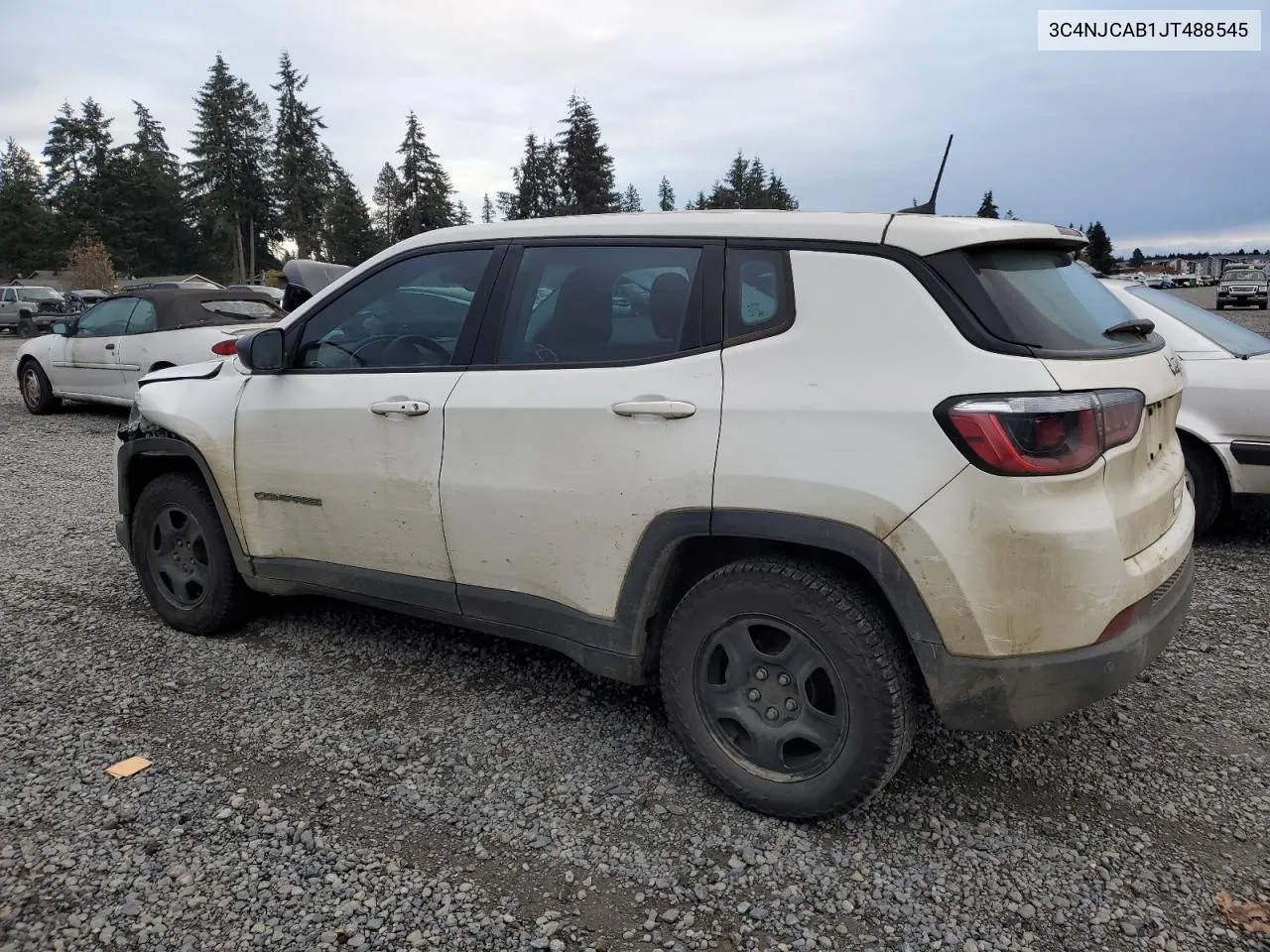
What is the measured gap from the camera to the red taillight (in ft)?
7.37

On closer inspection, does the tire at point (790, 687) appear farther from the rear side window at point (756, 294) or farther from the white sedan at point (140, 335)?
the white sedan at point (140, 335)

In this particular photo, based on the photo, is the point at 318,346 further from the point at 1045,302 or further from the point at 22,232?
the point at 22,232

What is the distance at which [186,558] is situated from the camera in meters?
4.18

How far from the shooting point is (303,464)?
356 cm

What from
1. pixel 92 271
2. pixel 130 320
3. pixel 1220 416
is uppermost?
pixel 92 271

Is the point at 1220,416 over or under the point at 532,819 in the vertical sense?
over

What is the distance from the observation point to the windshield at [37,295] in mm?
33188

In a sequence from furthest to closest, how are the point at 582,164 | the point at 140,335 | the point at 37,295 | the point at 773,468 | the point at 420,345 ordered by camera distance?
the point at 582,164, the point at 37,295, the point at 140,335, the point at 420,345, the point at 773,468

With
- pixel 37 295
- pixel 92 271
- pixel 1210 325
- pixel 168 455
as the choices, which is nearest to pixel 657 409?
pixel 168 455

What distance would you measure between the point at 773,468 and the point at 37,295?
128 feet

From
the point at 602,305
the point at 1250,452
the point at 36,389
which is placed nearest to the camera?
the point at 602,305

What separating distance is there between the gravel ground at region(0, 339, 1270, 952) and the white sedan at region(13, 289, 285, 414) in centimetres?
654

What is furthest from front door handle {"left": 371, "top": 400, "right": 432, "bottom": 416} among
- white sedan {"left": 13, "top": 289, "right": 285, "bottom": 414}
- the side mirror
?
white sedan {"left": 13, "top": 289, "right": 285, "bottom": 414}

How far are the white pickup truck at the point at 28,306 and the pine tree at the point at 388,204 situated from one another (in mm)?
47904
